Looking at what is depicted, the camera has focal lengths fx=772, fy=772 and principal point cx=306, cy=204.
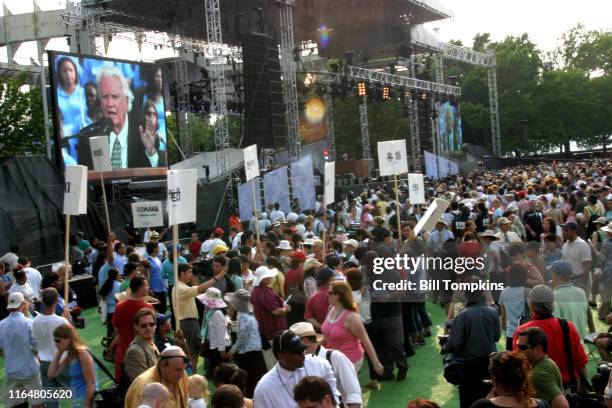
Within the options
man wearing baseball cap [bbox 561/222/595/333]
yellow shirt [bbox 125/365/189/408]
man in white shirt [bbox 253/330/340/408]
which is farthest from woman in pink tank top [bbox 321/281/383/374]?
man wearing baseball cap [bbox 561/222/595/333]

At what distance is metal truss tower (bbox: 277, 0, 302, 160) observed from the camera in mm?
26719

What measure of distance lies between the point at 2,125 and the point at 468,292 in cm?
3133

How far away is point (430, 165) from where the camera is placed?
108 ft

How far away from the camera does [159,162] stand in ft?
81.9

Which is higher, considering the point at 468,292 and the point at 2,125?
the point at 2,125

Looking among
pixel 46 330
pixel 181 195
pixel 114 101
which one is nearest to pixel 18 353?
pixel 46 330

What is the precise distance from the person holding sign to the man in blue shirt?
5.73 feet

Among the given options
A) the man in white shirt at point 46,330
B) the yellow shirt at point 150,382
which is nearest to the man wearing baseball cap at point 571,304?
the yellow shirt at point 150,382

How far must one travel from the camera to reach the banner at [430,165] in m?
32.3

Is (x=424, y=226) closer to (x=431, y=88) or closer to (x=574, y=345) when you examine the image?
(x=574, y=345)

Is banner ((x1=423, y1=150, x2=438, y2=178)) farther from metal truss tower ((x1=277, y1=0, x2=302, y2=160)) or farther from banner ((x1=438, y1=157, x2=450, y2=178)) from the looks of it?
metal truss tower ((x1=277, y1=0, x2=302, y2=160))

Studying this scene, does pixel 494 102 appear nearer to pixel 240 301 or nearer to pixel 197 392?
pixel 240 301

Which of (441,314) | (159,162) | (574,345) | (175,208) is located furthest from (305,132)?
(574,345)

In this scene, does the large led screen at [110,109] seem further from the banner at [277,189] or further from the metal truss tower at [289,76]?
the metal truss tower at [289,76]
